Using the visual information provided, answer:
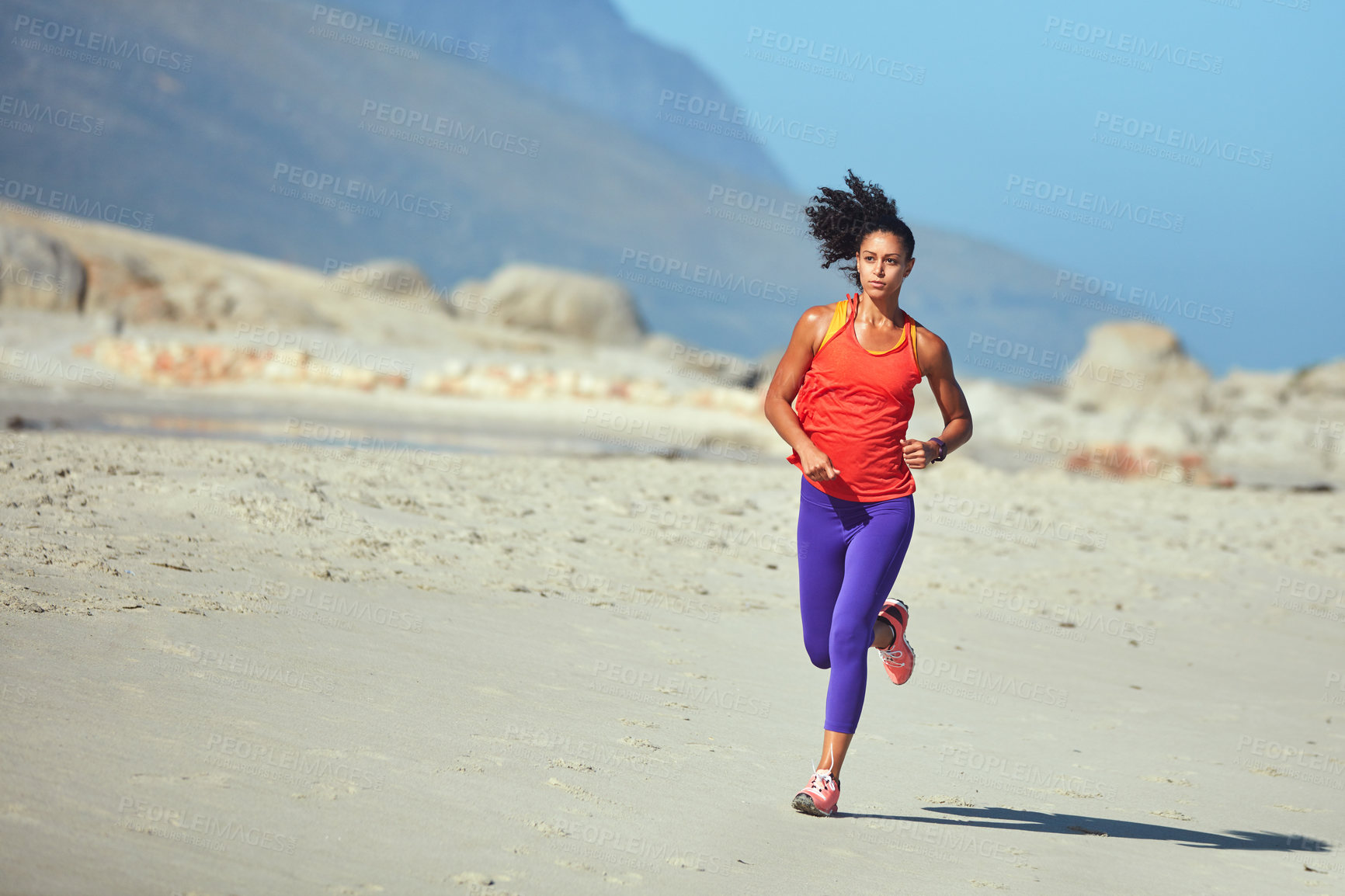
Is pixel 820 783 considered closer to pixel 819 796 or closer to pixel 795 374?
pixel 819 796

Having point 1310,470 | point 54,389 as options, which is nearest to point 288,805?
point 54,389

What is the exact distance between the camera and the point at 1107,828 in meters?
4.36

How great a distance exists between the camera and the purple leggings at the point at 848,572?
4.00 meters

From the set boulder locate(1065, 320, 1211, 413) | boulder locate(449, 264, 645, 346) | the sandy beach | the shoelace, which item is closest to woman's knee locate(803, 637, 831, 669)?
the shoelace

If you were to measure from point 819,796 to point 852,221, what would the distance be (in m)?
1.91

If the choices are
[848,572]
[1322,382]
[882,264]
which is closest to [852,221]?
[882,264]

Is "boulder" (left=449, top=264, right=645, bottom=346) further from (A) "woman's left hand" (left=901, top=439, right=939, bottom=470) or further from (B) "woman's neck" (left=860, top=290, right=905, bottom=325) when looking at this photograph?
(A) "woman's left hand" (left=901, top=439, right=939, bottom=470)

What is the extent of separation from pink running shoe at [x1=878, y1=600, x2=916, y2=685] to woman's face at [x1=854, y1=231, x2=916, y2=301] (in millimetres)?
1093

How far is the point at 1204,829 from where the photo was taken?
449cm

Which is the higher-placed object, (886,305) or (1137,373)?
(1137,373)

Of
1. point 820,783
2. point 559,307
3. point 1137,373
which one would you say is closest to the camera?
point 820,783

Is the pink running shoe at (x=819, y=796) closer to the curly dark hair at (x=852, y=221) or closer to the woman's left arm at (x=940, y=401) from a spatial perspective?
the woman's left arm at (x=940, y=401)

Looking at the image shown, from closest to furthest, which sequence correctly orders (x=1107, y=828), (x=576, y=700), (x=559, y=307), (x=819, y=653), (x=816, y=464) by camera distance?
(x=816, y=464)
(x=819, y=653)
(x=1107, y=828)
(x=576, y=700)
(x=559, y=307)

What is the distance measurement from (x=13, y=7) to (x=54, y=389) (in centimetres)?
9065
